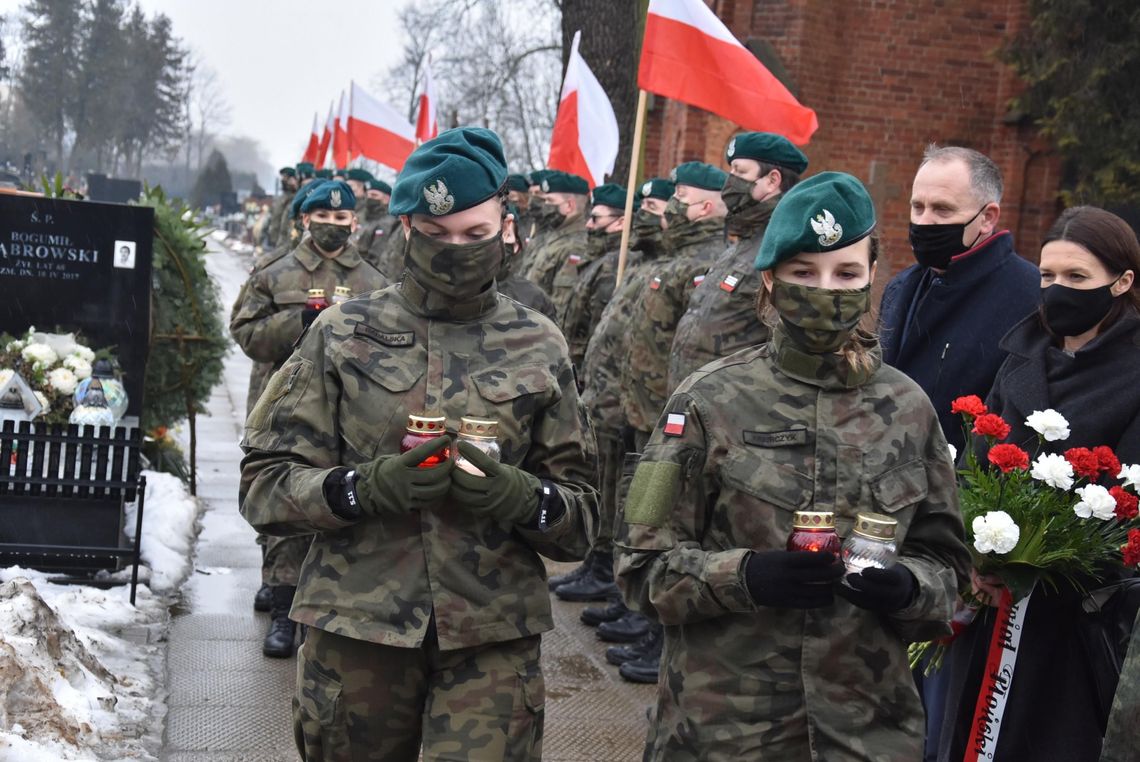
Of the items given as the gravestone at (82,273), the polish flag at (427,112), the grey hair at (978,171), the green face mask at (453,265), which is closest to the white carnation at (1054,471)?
the grey hair at (978,171)

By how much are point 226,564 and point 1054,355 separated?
576cm

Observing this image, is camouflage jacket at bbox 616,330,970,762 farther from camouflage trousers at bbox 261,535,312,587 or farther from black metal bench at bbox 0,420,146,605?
black metal bench at bbox 0,420,146,605

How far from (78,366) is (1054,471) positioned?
5.75 m

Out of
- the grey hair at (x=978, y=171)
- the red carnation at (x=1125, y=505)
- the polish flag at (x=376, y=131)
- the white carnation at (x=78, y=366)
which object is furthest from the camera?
the polish flag at (x=376, y=131)

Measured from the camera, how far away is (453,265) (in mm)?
3584

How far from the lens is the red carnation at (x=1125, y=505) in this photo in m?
3.89

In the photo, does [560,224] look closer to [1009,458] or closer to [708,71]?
[708,71]

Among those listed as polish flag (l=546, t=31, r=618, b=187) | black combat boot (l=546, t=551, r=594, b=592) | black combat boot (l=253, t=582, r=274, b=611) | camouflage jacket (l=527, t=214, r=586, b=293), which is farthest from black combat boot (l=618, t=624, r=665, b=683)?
polish flag (l=546, t=31, r=618, b=187)

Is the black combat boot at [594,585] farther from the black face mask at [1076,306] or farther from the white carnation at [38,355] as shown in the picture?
the black face mask at [1076,306]

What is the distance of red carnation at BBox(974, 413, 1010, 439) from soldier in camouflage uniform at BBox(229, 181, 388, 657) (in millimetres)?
3598

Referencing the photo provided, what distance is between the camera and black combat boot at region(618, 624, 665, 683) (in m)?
6.95

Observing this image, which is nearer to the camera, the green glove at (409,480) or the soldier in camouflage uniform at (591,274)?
the green glove at (409,480)

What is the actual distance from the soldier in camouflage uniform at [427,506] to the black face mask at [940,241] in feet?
6.41

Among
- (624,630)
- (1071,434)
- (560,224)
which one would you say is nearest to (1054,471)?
(1071,434)
